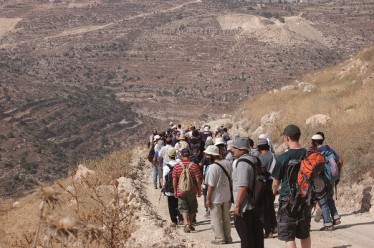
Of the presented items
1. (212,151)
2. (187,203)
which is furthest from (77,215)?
(212,151)

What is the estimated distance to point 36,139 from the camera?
6469 cm

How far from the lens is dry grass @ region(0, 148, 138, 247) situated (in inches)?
105

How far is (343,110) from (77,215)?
11.7 meters

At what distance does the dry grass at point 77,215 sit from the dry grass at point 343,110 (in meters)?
5.29

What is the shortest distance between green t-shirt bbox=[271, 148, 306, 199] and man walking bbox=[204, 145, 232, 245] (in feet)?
7.19

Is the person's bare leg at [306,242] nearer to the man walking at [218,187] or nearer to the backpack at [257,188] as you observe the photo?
the backpack at [257,188]

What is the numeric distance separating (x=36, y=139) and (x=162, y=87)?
3599 centimetres

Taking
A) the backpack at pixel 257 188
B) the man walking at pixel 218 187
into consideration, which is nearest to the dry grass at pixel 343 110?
the man walking at pixel 218 187

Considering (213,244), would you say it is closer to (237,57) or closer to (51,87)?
(51,87)

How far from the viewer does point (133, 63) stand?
112188mm

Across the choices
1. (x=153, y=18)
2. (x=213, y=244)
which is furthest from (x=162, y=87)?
(x=213, y=244)

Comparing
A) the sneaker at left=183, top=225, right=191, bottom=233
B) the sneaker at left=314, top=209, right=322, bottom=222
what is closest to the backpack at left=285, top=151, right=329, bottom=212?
the sneaker at left=183, top=225, right=191, bottom=233

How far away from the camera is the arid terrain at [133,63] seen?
71.7m

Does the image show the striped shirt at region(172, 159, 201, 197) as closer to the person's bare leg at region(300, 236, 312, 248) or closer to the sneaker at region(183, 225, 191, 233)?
the sneaker at region(183, 225, 191, 233)
